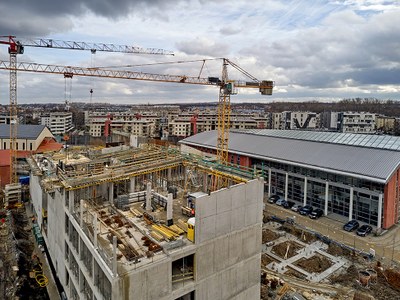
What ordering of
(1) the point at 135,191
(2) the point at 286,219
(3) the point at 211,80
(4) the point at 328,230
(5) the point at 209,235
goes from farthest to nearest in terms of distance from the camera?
(3) the point at 211,80 < (2) the point at 286,219 < (4) the point at 328,230 < (1) the point at 135,191 < (5) the point at 209,235

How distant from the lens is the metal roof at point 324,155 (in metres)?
27.7

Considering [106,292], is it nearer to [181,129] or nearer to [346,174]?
[346,174]

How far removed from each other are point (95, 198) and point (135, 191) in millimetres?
2571

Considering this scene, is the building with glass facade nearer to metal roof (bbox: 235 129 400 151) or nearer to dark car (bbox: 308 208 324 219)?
metal roof (bbox: 235 129 400 151)

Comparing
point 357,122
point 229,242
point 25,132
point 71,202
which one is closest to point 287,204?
point 229,242

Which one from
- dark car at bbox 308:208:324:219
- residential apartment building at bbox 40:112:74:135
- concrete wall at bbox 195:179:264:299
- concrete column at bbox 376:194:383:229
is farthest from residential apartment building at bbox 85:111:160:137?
concrete wall at bbox 195:179:264:299

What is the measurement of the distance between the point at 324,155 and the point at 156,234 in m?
24.5

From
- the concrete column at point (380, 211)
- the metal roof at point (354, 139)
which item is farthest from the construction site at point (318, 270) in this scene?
the metal roof at point (354, 139)

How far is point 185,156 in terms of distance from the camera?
21594mm

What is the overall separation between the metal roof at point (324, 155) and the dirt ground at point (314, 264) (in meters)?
9.10

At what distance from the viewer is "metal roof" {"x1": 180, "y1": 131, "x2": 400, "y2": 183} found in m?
27.7

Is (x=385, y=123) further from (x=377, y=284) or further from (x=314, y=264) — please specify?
(x=377, y=284)

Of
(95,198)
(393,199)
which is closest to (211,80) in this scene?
(393,199)

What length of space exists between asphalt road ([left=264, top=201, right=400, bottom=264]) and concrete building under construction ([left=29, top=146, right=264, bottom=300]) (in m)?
12.8
